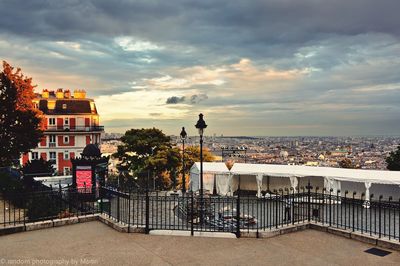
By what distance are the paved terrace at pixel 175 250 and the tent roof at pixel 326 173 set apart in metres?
13.2

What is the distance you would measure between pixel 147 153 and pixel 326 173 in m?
20.8

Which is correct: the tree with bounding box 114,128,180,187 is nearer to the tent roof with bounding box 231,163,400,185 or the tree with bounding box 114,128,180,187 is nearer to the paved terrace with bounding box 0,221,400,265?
the tent roof with bounding box 231,163,400,185

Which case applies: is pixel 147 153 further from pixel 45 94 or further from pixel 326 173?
pixel 45 94

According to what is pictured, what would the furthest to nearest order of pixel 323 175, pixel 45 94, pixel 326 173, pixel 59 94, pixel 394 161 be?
pixel 45 94, pixel 59 94, pixel 394 161, pixel 326 173, pixel 323 175


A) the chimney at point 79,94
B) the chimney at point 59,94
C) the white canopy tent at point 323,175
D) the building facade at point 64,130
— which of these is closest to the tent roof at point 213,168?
the white canopy tent at point 323,175

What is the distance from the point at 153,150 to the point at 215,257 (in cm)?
3005

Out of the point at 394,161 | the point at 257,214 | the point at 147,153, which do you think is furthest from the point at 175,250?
the point at 147,153

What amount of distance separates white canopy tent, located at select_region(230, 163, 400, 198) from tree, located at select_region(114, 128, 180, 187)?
10564 millimetres

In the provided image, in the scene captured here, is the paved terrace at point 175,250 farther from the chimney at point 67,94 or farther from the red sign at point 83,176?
the chimney at point 67,94

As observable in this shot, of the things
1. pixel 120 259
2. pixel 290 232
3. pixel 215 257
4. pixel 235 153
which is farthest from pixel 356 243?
pixel 235 153

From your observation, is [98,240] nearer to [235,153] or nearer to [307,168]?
[307,168]

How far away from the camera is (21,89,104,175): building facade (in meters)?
60.9

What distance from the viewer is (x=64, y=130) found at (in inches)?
2405

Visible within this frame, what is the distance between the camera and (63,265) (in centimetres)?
833
